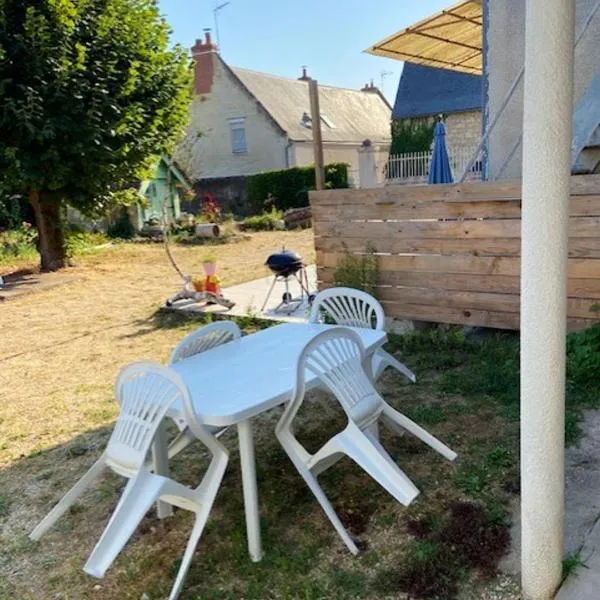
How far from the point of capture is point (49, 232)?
10711 millimetres

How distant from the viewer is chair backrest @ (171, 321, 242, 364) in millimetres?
3002

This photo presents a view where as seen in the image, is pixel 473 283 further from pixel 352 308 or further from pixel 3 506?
pixel 3 506

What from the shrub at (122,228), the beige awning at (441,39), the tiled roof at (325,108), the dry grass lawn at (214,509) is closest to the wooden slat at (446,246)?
the dry grass lawn at (214,509)

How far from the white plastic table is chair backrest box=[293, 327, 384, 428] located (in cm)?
8

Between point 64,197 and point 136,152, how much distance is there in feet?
5.04

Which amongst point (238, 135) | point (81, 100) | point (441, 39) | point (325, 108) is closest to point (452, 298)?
point (441, 39)

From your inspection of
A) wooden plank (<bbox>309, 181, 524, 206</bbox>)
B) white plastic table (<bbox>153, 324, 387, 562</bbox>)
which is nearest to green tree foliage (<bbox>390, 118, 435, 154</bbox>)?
wooden plank (<bbox>309, 181, 524, 206</bbox>)

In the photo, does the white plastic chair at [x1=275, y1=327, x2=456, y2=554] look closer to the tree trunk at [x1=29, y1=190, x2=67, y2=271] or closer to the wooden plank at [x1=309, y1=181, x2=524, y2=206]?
the wooden plank at [x1=309, y1=181, x2=524, y2=206]

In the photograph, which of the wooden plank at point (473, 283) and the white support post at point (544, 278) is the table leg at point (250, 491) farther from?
the wooden plank at point (473, 283)

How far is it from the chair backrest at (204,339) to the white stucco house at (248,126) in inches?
801

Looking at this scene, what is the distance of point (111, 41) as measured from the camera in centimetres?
952

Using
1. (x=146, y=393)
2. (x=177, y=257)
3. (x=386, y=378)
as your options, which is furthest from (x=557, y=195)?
(x=177, y=257)

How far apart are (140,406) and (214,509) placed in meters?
0.85

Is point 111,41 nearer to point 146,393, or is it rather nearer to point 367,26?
point 367,26
